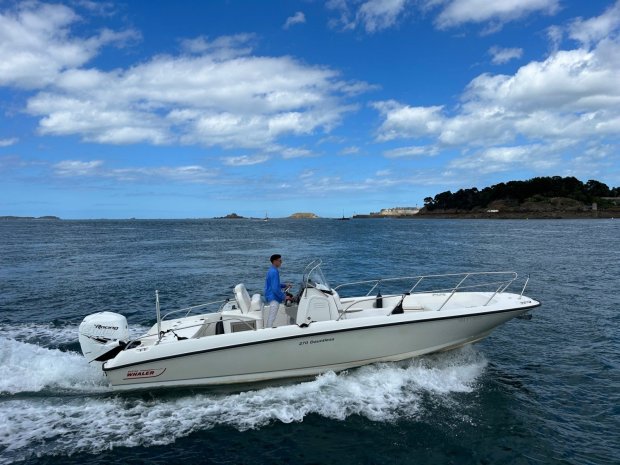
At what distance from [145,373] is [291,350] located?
103 inches

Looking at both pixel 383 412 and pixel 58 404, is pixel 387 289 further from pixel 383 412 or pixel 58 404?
pixel 58 404

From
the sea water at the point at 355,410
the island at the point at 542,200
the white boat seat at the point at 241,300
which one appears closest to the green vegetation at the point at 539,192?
the island at the point at 542,200

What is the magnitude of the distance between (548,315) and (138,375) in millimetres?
12222

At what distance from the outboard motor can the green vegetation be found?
156967 millimetres

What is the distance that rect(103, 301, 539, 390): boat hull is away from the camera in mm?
7801

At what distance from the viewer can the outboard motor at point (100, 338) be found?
26.9 ft

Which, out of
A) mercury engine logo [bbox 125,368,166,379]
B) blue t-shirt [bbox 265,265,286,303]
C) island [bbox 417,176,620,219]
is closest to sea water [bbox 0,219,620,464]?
mercury engine logo [bbox 125,368,166,379]

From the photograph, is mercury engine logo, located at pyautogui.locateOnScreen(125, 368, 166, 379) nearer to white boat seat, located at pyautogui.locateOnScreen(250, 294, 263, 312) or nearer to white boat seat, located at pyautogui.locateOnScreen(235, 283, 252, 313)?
white boat seat, located at pyautogui.locateOnScreen(235, 283, 252, 313)

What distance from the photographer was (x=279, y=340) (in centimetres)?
792

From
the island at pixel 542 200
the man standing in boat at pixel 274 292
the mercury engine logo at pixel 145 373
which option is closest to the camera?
the mercury engine logo at pixel 145 373

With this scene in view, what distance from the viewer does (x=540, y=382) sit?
29.0 feet

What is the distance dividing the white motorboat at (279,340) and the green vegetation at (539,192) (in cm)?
15359

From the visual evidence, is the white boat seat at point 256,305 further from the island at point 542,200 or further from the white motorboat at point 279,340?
the island at point 542,200

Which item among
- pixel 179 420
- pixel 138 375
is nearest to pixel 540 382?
pixel 179 420
